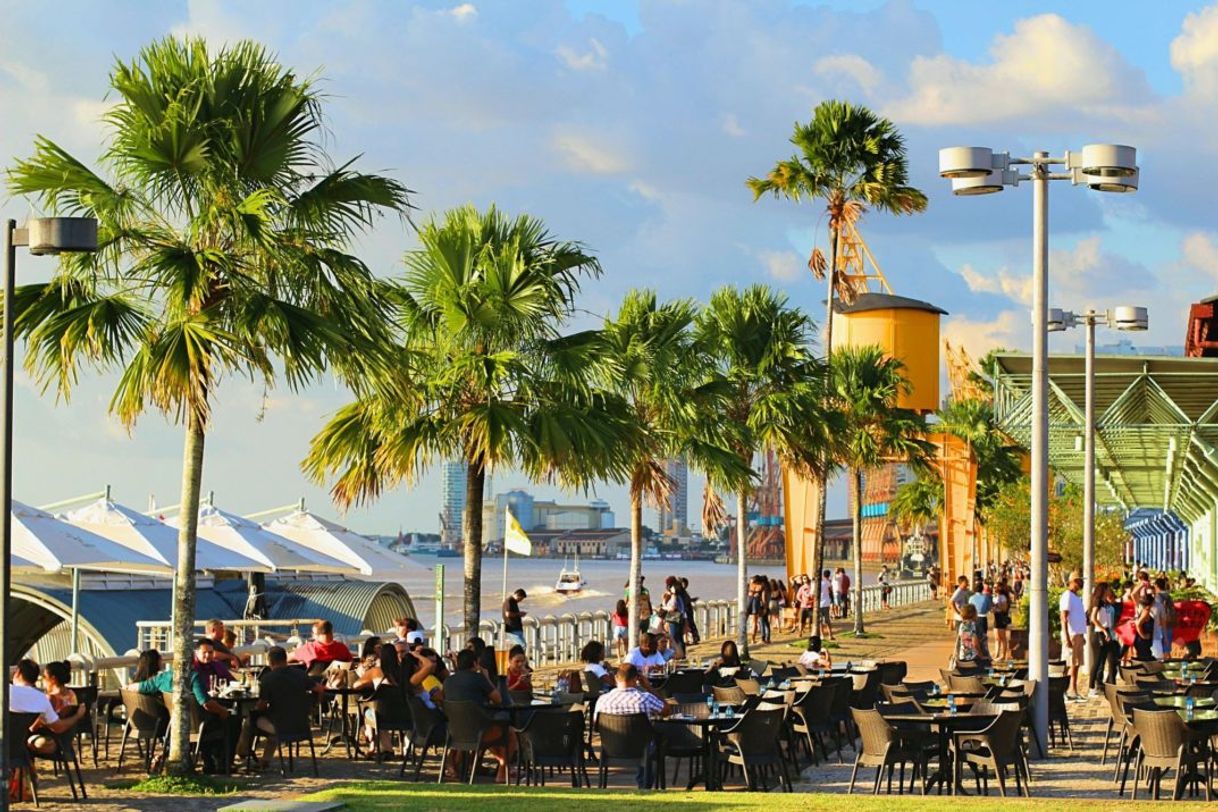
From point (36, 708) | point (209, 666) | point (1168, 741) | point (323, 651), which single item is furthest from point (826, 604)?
point (36, 708)

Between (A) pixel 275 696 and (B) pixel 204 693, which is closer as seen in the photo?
(B) pixel 204 693

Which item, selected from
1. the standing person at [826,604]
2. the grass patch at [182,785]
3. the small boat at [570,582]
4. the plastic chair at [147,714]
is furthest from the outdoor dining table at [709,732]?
the small boat at [570,582]

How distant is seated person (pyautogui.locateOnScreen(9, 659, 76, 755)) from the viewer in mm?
14086

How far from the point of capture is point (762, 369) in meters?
34.5

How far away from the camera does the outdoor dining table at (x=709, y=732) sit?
590 inches

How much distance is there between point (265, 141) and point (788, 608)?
33102 millimetres

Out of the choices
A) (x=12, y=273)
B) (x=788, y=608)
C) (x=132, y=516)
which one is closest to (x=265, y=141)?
(x=12, y=273)

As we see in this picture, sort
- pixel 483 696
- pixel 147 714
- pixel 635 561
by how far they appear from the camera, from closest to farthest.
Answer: pixel 483 696 → pixel 147 714 → pixel 635 561

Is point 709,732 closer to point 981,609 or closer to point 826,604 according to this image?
point 981,609

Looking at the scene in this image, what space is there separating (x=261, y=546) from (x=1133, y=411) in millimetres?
19469

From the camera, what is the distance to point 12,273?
1266 cm

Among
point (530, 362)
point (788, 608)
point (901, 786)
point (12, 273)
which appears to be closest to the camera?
point (12, 273)

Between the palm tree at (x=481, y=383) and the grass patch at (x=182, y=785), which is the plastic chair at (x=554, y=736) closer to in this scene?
the grass patch at (x=182, y=785)

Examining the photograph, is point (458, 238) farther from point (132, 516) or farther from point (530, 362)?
point (132, 516)
